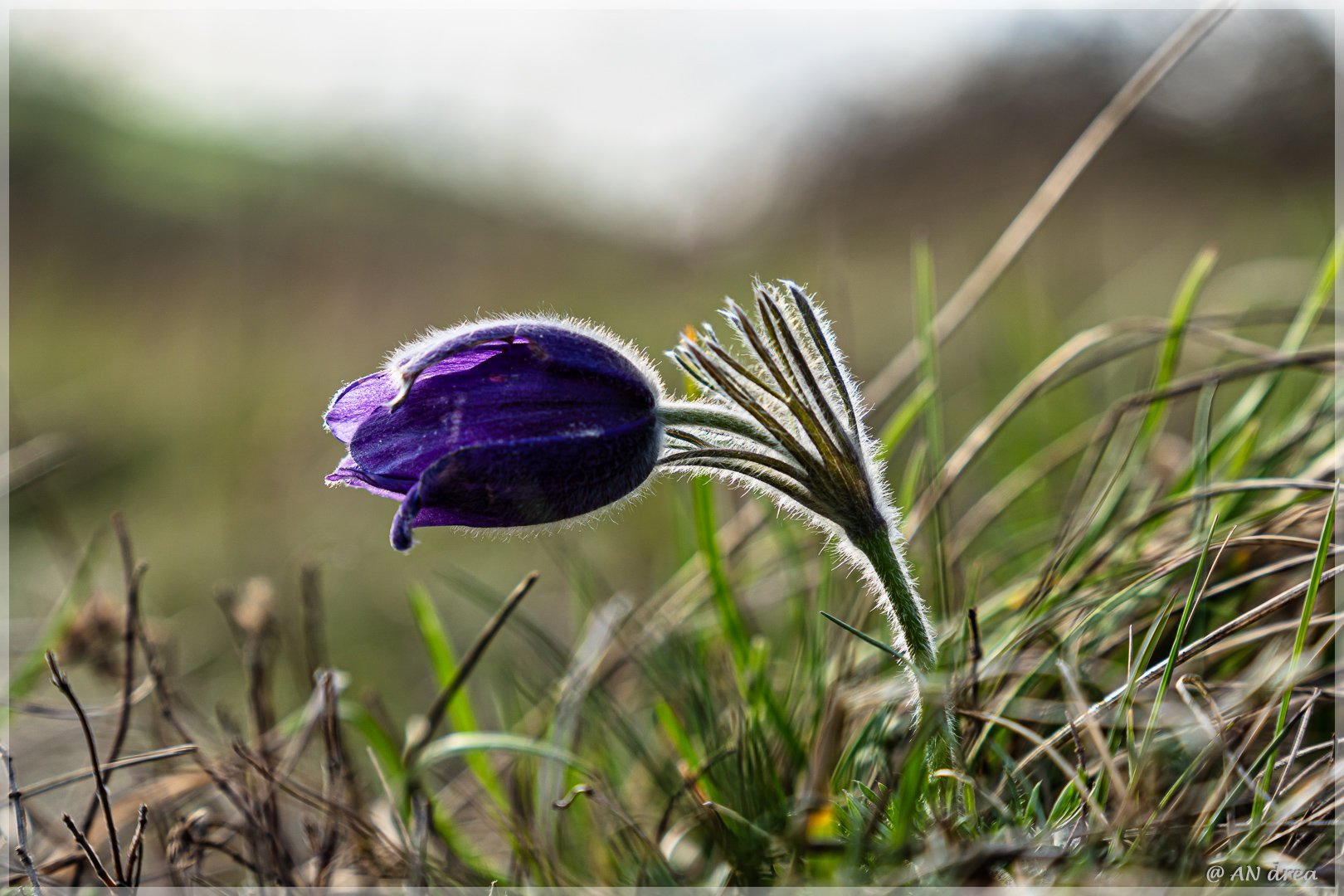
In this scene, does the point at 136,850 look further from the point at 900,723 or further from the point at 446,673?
the point at 900,723

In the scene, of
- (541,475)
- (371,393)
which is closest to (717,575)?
(541,475)

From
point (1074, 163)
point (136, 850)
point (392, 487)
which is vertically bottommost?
point (136, 850)

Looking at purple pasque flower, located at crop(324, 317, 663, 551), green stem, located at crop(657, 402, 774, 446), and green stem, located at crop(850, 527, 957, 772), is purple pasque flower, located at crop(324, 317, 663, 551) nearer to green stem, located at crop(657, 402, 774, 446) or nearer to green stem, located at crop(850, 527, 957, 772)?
green stem, located at crop(657, 402, 774, 446)

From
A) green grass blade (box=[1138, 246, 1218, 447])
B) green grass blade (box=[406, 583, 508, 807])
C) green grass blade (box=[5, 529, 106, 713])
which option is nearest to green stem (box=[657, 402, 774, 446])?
green grass blade (box=[406, 583, 508, 807])

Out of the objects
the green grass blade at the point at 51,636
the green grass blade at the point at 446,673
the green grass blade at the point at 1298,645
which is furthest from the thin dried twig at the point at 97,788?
the green grass blade at the point at 1298,645

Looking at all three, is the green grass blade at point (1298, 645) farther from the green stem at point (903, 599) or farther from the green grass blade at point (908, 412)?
the green grass blade at point (908, 412)
